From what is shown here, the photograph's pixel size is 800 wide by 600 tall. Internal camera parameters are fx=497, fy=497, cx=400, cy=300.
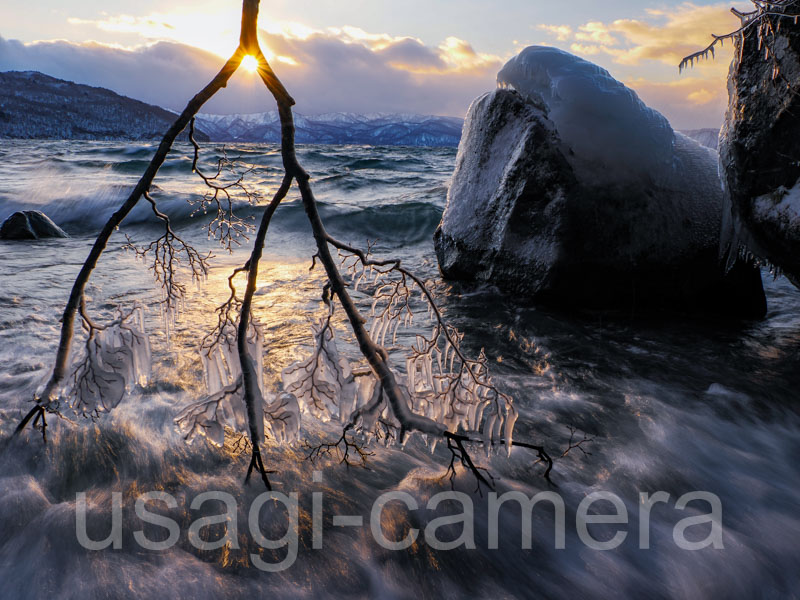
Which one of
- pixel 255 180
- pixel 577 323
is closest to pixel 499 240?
pixel 577 323

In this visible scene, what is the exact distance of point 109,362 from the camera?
71.8 inches

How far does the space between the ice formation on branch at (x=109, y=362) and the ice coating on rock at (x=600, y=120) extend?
3817 millimetres

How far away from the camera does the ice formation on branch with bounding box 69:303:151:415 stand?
181cm

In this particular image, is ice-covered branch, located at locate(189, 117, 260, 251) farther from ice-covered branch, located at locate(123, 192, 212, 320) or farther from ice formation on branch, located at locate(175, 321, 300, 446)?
ice formation on branch, located at locate(175, 321, 300, 446)

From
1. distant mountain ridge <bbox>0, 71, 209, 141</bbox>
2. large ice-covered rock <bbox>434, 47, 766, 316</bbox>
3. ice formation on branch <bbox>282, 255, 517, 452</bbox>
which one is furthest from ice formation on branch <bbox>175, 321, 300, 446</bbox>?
distant mountain ridge <bbox>0, 71, 209, 141</bbox>

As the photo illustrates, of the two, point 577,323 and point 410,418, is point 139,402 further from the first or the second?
point 577,323

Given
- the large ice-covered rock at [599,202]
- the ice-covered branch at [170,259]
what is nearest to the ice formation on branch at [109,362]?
the ice-covered branch at [170,259]

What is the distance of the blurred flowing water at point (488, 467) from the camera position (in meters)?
1.89

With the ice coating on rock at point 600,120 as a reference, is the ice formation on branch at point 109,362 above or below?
below

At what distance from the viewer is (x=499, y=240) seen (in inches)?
191

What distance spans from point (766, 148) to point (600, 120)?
1.46 metres

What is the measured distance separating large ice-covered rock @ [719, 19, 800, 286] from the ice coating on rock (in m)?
0.78

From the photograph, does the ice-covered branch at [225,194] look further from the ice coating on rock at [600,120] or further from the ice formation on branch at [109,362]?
the ice coating on rock at [600,120]

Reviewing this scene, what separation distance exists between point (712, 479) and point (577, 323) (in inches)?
80.0
